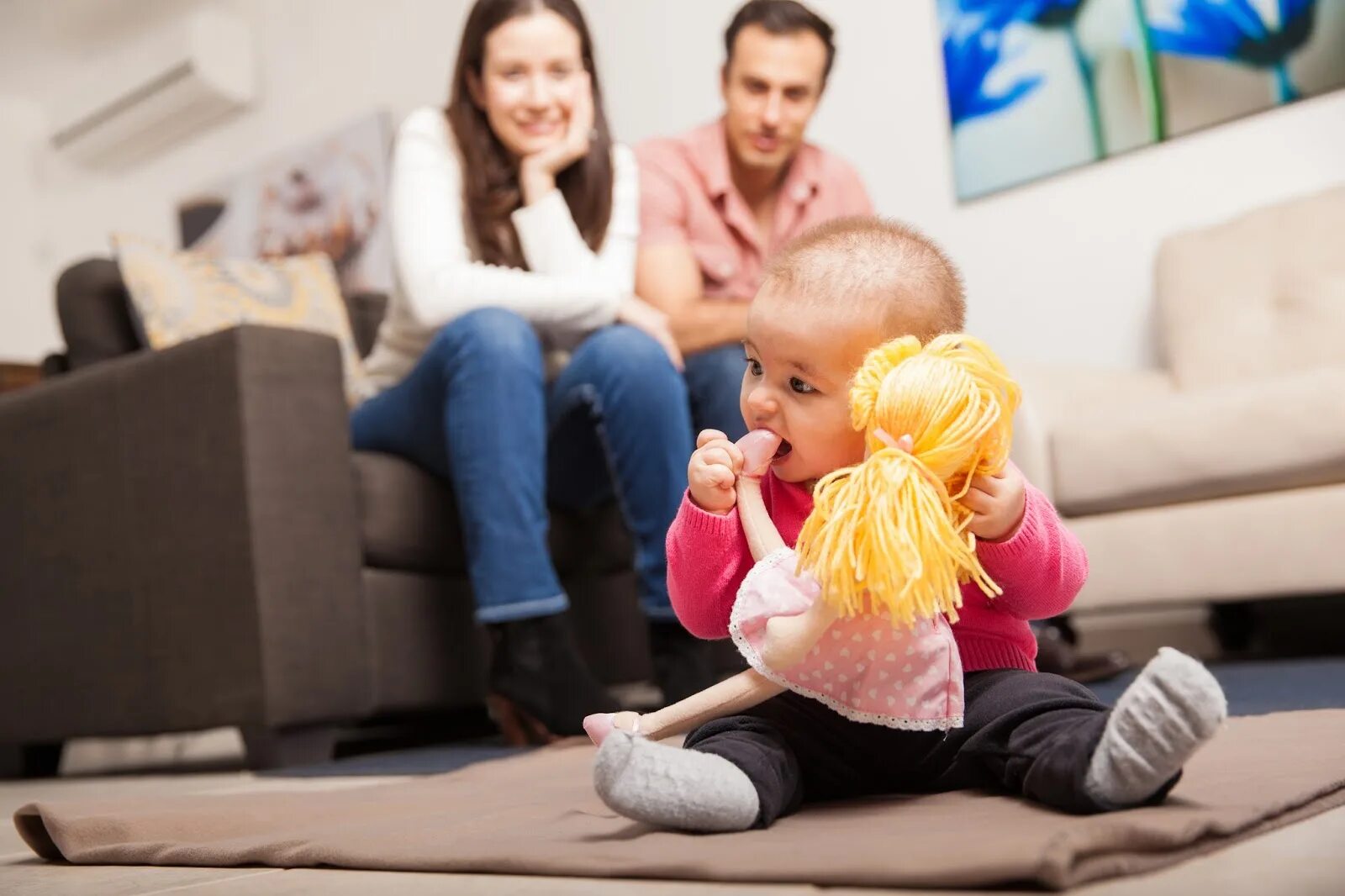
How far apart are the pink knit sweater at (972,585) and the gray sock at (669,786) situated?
0.16m

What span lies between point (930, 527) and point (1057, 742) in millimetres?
158

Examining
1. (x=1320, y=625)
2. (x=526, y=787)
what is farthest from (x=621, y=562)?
(x=1320, y=625)

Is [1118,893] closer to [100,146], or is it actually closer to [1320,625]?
[1320,625]

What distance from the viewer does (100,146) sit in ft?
16.4

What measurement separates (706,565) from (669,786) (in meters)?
0.18

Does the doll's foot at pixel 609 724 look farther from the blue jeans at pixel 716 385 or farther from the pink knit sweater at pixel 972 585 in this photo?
the blue jeans at pixel 716 385

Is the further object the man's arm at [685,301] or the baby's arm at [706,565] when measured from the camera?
the man's arm at [685,301]

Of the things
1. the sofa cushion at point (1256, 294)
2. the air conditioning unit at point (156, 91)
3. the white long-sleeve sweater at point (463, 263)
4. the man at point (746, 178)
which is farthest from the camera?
the air conditioning unit at point (156, 91)

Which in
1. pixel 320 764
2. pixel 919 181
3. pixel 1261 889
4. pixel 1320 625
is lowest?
pixel 1320 625

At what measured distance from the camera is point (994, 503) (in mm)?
745

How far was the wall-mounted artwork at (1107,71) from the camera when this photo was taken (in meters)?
2.50

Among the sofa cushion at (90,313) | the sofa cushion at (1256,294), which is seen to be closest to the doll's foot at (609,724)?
the sofa cushion at (90,313)

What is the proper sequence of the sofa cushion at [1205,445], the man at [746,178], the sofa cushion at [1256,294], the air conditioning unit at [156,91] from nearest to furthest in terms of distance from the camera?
the sofa cushion at [1205,445], the man at [746,178], the sofa cushion at [1256,294], the air conditioning unit at [156,91]

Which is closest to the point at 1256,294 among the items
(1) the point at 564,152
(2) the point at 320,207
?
(1) the point at 564,152
